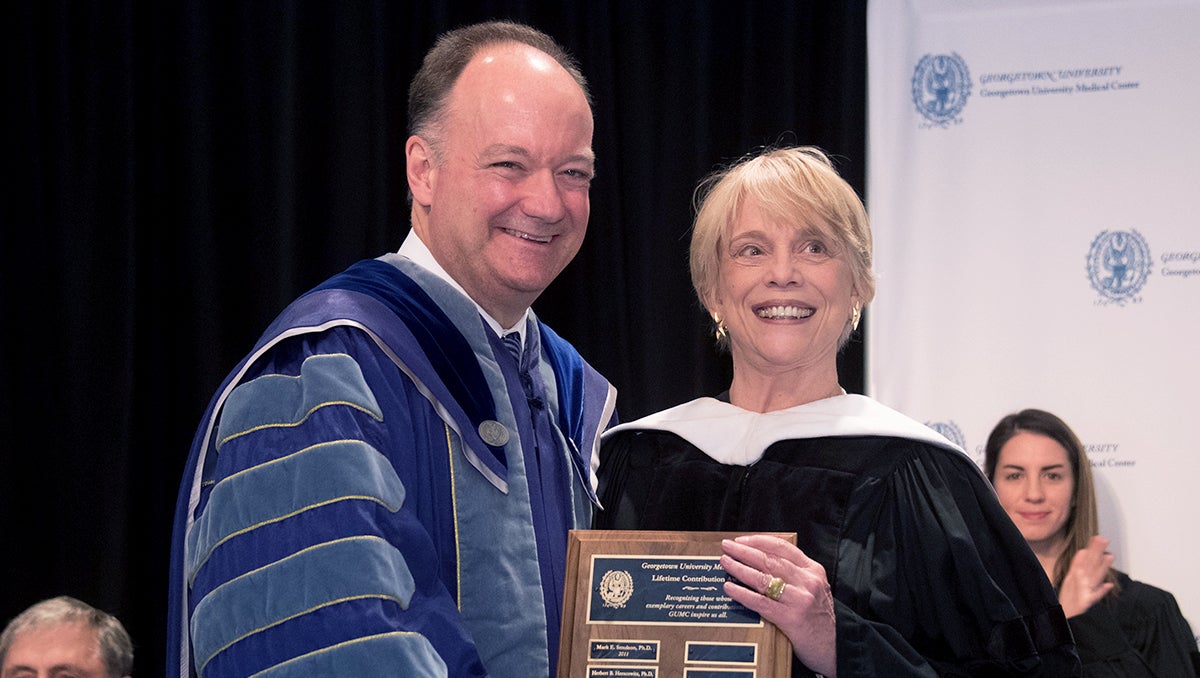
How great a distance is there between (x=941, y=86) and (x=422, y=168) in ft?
9.17

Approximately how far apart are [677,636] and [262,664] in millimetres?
765

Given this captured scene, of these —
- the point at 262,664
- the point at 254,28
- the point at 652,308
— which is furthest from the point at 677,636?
the point at 254,28

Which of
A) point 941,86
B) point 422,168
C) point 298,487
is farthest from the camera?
point 941,86

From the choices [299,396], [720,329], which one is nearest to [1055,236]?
[720,329]

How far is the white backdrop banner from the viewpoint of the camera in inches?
188

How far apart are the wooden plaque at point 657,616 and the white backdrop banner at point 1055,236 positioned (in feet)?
8.18

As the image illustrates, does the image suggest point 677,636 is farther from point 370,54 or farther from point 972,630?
point 370,54

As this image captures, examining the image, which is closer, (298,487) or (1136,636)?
(298,487)

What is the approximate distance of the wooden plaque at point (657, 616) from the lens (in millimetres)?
2518

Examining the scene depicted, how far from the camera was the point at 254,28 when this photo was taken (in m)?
5.02

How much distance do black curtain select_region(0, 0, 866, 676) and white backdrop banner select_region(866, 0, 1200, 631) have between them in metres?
0.23

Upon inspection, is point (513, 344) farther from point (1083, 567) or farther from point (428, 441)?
point (1083, 567)

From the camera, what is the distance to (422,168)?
278 cm

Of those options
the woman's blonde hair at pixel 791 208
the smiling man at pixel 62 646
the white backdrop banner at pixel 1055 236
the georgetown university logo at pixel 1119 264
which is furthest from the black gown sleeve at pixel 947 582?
the smiling man at pixel 62 646
